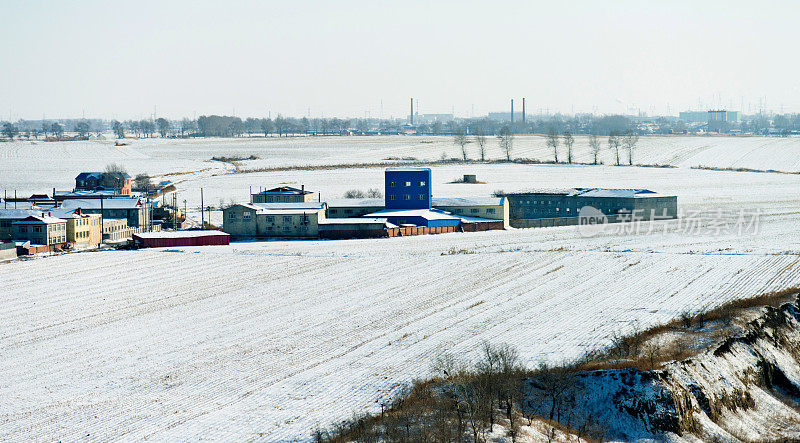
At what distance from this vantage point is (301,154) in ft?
308

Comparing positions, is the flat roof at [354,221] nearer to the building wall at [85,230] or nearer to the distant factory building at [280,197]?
the distant factory building at [280,197]

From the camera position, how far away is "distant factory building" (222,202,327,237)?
37.8 m

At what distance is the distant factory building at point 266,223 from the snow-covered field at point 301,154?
26896 millimetres

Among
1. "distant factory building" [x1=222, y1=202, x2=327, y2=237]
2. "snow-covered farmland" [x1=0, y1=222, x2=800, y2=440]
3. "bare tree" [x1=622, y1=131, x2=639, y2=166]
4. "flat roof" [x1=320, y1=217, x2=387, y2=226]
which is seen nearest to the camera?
"snow-covered farmland" [x1=0, y1=222, x2=800, y2=440]

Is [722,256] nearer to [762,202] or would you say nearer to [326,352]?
[326,352]

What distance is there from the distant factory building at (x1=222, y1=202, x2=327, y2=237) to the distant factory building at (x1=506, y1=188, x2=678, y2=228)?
10334 millimetres

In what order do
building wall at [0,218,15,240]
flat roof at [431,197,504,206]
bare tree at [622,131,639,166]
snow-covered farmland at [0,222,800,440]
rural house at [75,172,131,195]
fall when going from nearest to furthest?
snow-covered farmland at [0,222,800,440] → building wall at [0,218,15,240] → flat roof at [431,197,504,206] → rural house at [75,172,131,195] → bare tree at [622,131,639,166]

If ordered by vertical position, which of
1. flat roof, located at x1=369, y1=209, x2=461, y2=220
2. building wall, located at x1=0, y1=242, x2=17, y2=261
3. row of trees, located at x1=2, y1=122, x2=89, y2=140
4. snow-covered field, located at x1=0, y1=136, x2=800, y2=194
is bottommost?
building wall, located at x1=0, y1=242, x2=17, y2=261

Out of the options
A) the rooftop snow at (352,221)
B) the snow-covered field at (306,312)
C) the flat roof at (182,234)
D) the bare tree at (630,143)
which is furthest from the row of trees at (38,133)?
the snow-covered field at (306,312)

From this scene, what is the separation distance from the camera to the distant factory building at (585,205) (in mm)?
42500

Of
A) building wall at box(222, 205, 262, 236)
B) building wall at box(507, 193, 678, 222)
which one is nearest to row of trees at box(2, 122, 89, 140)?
building wall at box(222, 205, 262, 236)

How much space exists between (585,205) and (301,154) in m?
54.7

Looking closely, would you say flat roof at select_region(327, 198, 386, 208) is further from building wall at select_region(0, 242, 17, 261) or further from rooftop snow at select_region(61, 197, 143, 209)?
building wall at select_region(0, 242, 17, 261)

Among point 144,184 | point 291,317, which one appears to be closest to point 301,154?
point 144,184
